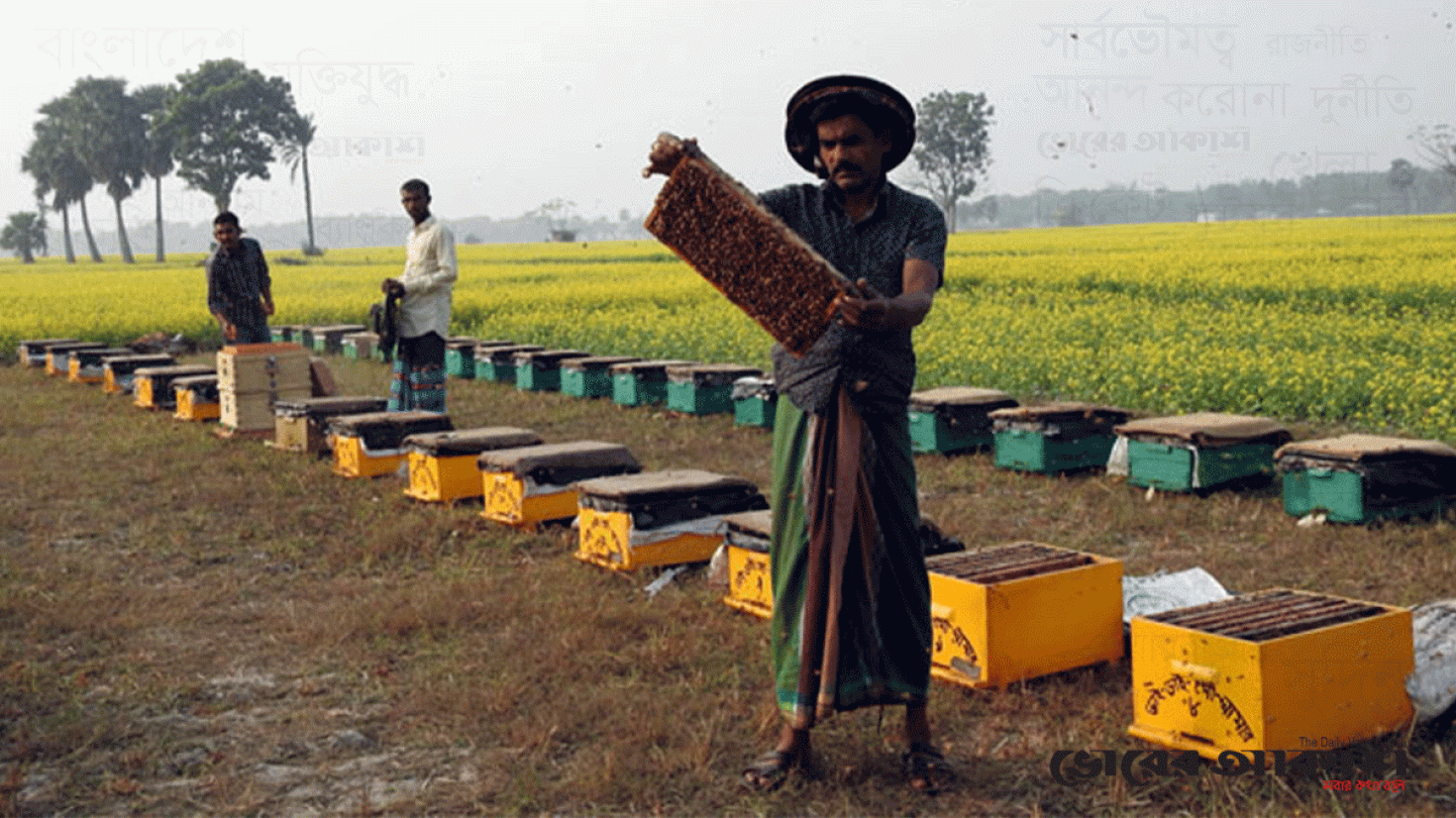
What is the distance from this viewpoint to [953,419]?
1016 centimetres

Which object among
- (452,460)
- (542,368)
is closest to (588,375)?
(542,368)

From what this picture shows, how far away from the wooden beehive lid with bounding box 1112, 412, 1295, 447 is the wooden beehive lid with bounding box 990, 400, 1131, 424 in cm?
49

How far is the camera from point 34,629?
622 centimetres

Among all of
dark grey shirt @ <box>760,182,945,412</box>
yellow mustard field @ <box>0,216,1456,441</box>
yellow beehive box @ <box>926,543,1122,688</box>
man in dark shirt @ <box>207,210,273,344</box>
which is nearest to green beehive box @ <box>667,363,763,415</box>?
yellow mustard field @ <box>0,216,1456,441</box>

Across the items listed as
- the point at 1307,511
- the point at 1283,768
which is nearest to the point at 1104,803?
the point at 1283,768

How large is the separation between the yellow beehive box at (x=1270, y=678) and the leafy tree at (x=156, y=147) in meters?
88.1

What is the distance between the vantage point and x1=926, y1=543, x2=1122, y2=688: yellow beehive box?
4.95 m

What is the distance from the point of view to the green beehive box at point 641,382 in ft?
45.1

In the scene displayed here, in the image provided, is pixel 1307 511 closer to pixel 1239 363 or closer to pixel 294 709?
pixel 1239 363

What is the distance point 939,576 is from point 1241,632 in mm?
1153

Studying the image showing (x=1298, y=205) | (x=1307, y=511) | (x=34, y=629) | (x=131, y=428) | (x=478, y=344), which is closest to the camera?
(x=34, y=629)

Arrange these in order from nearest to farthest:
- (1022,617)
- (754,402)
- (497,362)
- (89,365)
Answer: (1022,617) < (754,402) < (497,362) < (89,365)

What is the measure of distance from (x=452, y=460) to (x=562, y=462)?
1.06 metres

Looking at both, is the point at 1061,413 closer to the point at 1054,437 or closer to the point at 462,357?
the point at 1054,437
